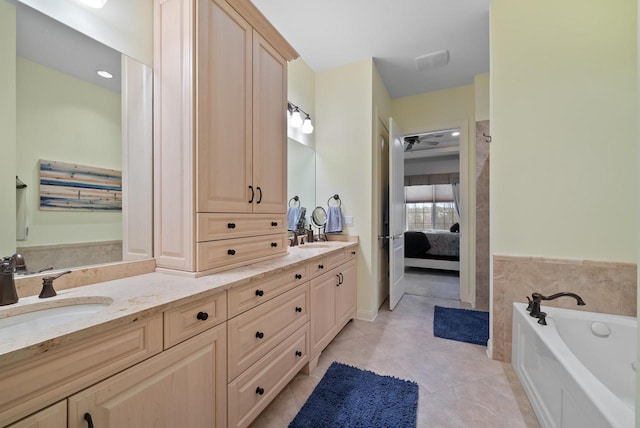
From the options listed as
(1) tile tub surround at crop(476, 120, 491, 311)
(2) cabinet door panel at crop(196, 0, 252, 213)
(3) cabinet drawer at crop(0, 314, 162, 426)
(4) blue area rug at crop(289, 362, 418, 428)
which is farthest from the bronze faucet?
(1) tile tub surround at crop(476, 120, 491, 311)

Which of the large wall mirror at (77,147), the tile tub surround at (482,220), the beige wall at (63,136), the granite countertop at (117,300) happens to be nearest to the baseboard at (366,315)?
the tile tub surround at (482,220)

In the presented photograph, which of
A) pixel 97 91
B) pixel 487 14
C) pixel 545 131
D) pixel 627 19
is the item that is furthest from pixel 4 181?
pixel 627 19

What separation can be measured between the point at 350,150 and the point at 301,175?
61cm

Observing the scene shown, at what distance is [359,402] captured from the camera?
158cm

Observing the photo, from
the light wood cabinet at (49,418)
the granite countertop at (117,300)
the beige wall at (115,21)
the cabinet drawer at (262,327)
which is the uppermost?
the beige wall at (115,21)

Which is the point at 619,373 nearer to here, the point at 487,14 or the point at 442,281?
the point at 487,14

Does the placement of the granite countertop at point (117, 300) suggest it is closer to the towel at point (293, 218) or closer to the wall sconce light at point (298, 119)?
the towel at point (293, 218)

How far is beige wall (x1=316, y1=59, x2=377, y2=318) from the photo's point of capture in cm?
283

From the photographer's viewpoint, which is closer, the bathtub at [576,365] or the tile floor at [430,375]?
the bathtub at [576,365]

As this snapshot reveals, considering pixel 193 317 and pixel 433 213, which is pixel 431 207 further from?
pixel 193 317

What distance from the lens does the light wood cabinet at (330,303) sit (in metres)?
1.93

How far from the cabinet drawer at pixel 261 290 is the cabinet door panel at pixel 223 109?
1.44 feet

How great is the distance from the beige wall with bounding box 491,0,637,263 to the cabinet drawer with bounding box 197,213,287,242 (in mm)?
1717

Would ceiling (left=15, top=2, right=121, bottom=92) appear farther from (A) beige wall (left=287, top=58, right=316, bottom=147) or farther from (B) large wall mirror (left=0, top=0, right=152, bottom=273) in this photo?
(A) beige wall (left=287, top=58, right=316, bottom=147)
